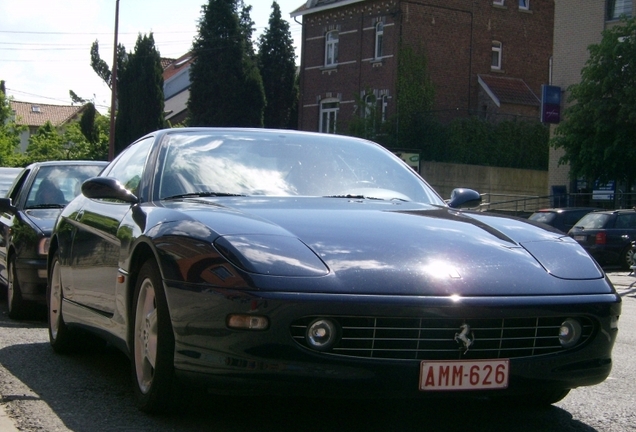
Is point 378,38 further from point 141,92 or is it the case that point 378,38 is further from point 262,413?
point 262,413

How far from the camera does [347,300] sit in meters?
4.08

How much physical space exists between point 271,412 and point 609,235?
20.5 meters

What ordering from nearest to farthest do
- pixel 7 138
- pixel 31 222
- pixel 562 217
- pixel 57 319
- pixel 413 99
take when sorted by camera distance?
1. pixel 57 319
2. pixel 31 222
3. pixel 562 217
4. pixel 413 99
5. pixel 7 138

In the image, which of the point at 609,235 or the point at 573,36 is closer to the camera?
the point at 609,235

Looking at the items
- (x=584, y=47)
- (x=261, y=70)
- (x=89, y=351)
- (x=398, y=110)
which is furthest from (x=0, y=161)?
(x=89, y=351)

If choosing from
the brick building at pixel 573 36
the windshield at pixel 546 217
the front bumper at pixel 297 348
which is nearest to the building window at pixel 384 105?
the brick building at pixel 573 36

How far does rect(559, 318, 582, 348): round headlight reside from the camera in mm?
4434

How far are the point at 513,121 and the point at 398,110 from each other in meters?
4.92

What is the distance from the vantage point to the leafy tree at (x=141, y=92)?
57.1 meters

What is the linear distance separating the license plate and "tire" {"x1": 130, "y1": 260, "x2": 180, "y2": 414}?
1124 mm

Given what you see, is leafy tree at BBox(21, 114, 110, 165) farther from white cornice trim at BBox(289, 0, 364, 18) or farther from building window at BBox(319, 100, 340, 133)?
building window at BBox(319, 100, 340, 133)

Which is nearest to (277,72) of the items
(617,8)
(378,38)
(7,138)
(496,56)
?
(378,38)

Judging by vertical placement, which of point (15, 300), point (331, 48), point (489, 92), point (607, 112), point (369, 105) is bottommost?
point (15, 300)

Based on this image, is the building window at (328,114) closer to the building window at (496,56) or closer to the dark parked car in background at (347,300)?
the building window at (496,56)
